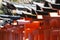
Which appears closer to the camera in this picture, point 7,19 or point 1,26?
point 7,19

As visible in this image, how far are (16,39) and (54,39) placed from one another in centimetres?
134

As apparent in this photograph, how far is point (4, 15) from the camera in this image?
280 cm

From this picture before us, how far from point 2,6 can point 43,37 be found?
1.03 m

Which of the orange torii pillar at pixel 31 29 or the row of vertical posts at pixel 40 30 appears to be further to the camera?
the orange torii pillar at pixel 31 29

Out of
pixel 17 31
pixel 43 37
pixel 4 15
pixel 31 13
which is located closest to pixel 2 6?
pixel 4 15

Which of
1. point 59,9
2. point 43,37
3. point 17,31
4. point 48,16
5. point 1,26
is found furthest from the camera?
point 1,26

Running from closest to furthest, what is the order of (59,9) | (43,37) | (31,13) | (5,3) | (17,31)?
(59,9), (43,37), (31,13), (5,3), (17,31)

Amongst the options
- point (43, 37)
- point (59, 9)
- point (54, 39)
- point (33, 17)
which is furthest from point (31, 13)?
point (59, 9)

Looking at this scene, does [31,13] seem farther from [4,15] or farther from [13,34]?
[13,34]

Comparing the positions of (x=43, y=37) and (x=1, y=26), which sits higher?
(x=43, y=37)

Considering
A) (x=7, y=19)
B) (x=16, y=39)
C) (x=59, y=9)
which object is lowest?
(x=16, y=39)

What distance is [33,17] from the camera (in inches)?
82.7

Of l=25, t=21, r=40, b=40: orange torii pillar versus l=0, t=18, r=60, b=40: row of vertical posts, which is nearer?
l=0, t=18, r=60, b=40: row of vertical posts

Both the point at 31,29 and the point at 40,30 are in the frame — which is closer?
the point at 40,30
